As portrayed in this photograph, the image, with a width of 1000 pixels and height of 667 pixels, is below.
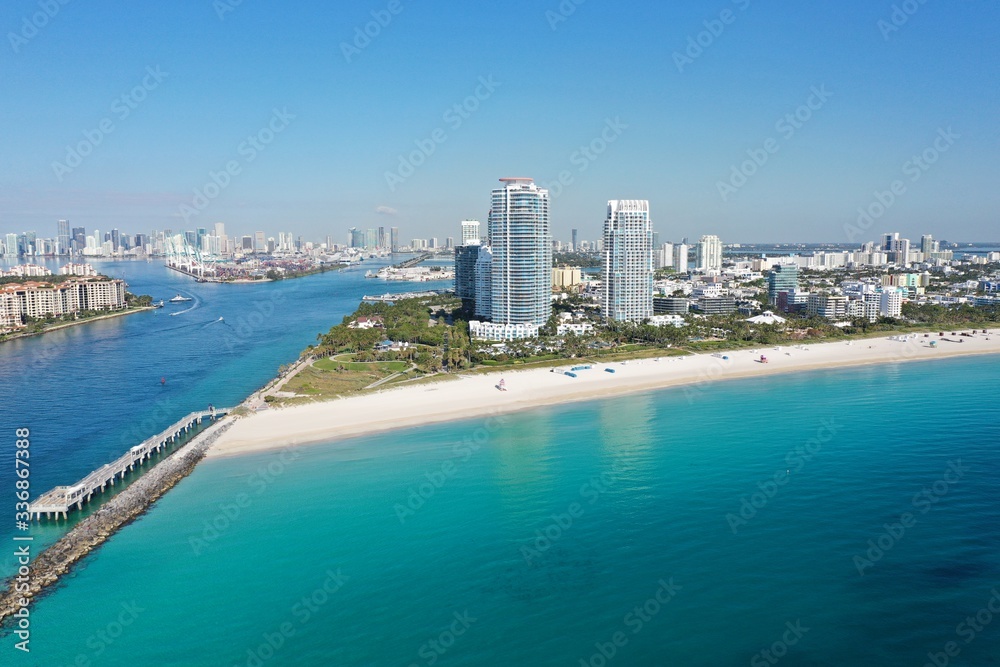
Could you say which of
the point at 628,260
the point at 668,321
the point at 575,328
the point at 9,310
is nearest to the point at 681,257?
the point at 668,321

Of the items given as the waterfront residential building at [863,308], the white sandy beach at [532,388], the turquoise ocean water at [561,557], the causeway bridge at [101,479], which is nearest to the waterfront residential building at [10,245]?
the causeway bridge at [101,479]

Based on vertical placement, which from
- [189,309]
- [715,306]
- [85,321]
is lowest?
[85,321]

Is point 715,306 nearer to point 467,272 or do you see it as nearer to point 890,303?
point 890,303

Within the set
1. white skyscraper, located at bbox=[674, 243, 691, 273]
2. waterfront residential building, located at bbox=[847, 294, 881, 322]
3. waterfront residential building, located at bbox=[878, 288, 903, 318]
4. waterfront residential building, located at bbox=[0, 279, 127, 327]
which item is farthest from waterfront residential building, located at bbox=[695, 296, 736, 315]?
waterfront residential building, located at bbox=[0, 279, 127, 327]

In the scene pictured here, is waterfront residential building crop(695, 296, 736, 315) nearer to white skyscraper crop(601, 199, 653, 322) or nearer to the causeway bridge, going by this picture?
white skyscraper crop(601, 199, 653, 322)

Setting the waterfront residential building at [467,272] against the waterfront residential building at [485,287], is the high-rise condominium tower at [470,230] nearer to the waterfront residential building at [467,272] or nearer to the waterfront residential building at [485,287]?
the waterfront residential building at [467,272]

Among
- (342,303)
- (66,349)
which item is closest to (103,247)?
(342,303)

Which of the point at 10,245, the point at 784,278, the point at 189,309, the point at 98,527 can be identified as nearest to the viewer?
the point at 98,527
